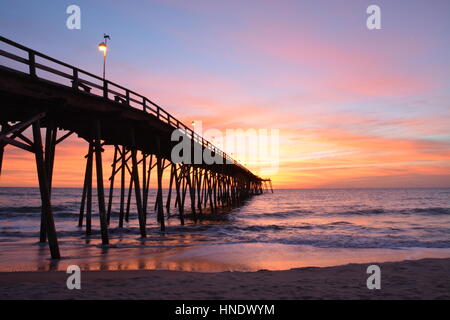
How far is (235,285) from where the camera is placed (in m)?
6.69

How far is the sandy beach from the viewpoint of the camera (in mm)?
5875

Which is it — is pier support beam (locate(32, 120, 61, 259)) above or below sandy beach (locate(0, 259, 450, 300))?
above

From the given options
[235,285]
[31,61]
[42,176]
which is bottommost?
[235,285]

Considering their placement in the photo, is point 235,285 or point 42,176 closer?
point 235,285

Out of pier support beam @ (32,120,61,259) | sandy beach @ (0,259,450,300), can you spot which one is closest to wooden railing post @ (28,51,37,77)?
pier support beam @ (32,120,61,259)

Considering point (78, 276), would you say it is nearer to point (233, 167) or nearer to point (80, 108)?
point (80, 108)

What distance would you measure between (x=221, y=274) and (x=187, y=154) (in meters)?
18.0

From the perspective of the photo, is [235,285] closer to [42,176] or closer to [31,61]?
[42,176]

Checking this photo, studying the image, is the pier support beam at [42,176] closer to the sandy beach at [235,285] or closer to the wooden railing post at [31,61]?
the wooden railing post at [31,61]

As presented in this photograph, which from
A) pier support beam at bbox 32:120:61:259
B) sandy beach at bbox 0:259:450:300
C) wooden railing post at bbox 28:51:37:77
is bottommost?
sandy beach at bbox 0:259:450:300

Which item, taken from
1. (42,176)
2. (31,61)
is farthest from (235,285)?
(31,61)

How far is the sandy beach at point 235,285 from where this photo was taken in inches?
231

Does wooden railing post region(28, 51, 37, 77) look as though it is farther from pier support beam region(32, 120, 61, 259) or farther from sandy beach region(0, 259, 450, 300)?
sandy beach region(0, 259, 450, 300)

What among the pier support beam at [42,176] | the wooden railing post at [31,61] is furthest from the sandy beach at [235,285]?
the wooden railing post at [31,61]
